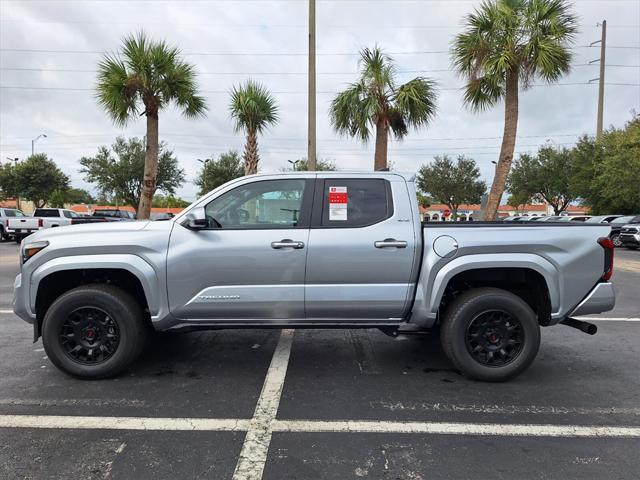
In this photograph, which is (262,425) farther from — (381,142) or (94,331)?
(381,142)

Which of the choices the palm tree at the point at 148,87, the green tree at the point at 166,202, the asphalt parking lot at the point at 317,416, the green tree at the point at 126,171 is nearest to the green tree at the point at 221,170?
the green tree at the point at 126,171

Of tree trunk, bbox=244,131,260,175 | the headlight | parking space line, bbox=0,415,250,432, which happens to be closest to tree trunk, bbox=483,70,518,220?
tree trunk, bbox=244,131,260,175

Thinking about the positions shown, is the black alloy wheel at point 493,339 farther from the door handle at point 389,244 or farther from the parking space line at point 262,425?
the parking space line at point 262,425

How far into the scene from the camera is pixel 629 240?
20.8 m

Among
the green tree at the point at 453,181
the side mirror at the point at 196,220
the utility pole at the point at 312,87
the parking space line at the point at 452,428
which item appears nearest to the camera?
the parking space line at the point at 452,428

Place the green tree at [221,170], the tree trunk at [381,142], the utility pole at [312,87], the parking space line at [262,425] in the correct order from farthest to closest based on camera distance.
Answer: the green tree at [221,170]
the tree trunk at [381,142]
the utility pole at [312,87]
the parking space line at [262,425]

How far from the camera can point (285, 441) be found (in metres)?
3.21

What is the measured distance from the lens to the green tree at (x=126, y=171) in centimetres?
3541

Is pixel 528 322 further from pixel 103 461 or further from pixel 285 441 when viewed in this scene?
pixel 103 461

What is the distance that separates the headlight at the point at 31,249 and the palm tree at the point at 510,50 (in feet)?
42.8

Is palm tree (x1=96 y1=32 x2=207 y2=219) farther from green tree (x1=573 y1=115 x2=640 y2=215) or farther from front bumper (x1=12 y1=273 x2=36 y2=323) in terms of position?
green tree (x1=573 y1=115 x2=640 y2=215)

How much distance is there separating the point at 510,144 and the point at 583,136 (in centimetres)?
2266

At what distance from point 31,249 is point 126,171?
3392 cm

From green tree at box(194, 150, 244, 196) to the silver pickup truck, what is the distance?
33846 mm
